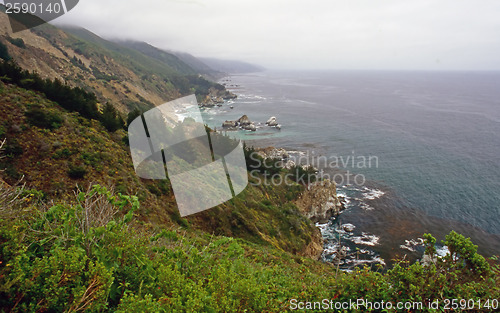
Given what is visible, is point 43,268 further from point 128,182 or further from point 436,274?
point 128,182

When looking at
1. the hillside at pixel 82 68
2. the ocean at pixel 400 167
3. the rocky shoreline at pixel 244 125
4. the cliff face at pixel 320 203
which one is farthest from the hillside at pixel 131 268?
the rocky shoreline at pixel 244 125

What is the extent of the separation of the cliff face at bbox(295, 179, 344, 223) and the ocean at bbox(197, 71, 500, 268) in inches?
56.0

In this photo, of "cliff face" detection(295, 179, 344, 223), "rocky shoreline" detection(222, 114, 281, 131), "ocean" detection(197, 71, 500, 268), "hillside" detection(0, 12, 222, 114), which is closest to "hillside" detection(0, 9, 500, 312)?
"ocean" detection(197, 71, 500, 268)

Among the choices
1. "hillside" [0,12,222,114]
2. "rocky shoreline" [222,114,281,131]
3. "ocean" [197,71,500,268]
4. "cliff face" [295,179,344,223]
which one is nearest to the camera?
"ocean" [197,71,500,268]

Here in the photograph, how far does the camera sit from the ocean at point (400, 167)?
3228 cm

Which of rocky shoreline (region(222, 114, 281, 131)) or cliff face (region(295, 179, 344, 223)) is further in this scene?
rocky shoreline (region(222, 114, 281, 131))

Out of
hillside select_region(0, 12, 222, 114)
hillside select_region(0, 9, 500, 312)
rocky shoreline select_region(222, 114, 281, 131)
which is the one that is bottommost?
rocky shoreline select_region(222, 114, 281, 131)

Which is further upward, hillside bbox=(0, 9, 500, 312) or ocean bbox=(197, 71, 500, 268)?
hillside bbox=(0, 9, 500, 312)

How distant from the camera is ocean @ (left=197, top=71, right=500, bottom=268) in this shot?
3228 cm

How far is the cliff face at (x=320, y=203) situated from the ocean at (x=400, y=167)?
1.42 meters

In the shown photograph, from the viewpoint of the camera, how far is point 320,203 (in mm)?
37406

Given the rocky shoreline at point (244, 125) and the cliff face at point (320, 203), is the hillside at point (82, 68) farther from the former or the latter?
the cliff face at point (320, 203)

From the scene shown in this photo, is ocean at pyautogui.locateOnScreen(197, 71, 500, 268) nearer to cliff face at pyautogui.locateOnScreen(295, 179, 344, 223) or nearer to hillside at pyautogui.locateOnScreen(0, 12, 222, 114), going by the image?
cliff face at pyautogui.locateOnScreen(295, 179, 344, 223)

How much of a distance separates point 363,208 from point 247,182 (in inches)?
708
